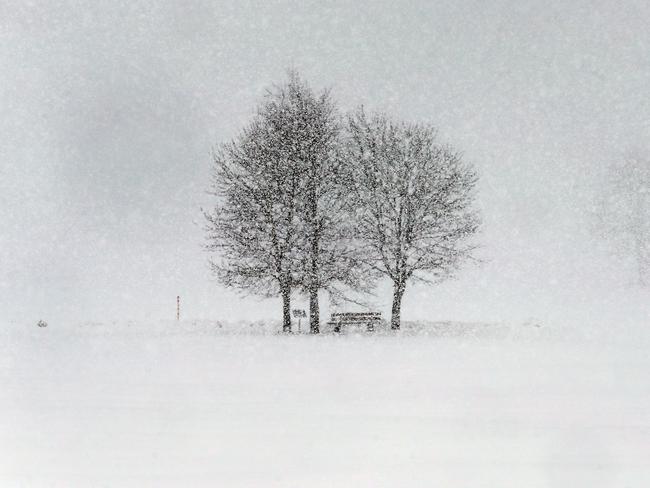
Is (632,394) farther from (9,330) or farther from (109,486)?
(9,330)

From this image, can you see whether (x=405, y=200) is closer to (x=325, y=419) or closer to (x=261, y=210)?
(x=261, y=210)

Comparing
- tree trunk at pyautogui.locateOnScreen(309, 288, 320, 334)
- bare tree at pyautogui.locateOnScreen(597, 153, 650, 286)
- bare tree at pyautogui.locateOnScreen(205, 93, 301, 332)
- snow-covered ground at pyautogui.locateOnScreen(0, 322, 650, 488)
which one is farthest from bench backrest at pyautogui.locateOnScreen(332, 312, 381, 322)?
bare tree at pyautogui.locateOnScreen(597, 153, 650, 286)

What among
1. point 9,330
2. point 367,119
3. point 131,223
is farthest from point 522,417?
point 131,223

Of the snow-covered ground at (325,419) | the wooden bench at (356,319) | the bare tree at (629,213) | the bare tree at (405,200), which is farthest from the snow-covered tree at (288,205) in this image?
the bare tree at (629,213)

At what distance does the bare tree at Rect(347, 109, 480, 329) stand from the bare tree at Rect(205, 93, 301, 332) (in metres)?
2.91

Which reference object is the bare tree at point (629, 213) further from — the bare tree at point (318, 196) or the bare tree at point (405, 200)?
the bare tree at point (318, 196)

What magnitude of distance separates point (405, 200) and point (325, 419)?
58.5 feet

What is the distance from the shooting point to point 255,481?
6586mm

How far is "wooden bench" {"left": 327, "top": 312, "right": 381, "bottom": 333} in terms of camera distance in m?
26.1

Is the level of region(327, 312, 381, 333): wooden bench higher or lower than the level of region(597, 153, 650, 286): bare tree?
lower

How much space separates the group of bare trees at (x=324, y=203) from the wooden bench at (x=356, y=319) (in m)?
0.79

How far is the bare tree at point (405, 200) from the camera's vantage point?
1010 inches

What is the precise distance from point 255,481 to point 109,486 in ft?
4.95

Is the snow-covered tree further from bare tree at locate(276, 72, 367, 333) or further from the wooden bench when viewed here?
the wooden bench
